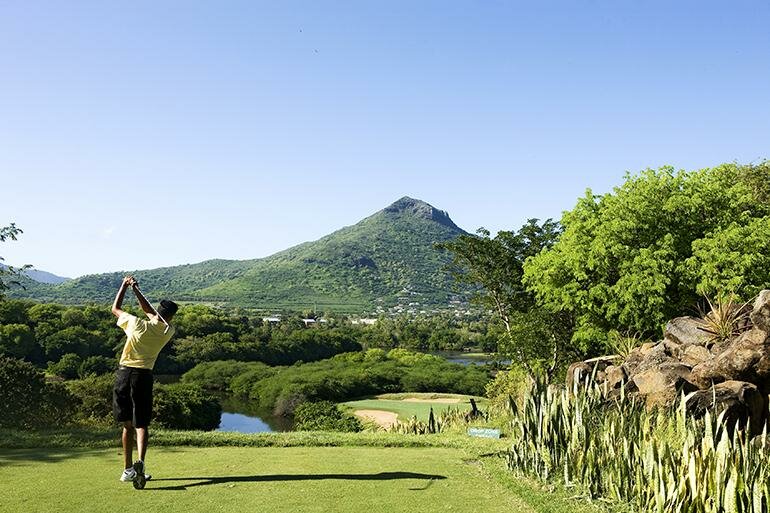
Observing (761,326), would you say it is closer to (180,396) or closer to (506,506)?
(506,506)

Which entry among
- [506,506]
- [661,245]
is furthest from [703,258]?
[506,506]

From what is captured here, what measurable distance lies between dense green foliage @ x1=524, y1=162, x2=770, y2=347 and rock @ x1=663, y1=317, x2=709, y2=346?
7982 mm

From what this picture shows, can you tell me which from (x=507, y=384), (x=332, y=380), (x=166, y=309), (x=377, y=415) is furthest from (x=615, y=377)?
(x=332, y=380)

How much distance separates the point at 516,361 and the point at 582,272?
7109mm

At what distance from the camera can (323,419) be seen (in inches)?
1759

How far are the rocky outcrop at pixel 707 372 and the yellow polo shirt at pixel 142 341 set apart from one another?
5.85m

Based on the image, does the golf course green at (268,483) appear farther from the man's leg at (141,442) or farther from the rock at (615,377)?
the rock at (615,377)

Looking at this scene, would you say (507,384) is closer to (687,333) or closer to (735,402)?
(687,333)

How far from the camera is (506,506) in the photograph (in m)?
6.25

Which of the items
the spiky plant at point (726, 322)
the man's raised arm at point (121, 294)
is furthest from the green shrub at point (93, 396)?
the spiky plant at point (726, 322)

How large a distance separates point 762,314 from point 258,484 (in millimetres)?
10211

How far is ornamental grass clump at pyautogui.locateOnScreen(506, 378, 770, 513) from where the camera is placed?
217 inches

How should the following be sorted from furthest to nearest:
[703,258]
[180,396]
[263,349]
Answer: [263,349] < [180,396] < [703,258]

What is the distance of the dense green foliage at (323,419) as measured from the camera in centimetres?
4069
